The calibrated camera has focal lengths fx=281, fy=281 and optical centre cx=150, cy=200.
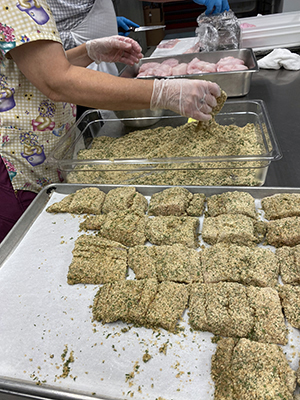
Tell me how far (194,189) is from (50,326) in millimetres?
1340

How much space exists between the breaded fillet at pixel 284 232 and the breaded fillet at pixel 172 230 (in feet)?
1.56

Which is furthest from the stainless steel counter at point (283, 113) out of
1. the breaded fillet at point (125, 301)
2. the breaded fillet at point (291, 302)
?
the breaded fillet at point (125, 301)

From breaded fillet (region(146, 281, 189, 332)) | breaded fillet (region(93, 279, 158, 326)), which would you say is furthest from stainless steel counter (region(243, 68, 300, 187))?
breaded fillet (region(93, 279, 158, 326))

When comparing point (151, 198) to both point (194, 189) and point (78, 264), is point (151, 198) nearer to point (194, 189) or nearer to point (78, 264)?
point (194, 189)

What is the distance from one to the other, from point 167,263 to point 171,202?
483 millimetres

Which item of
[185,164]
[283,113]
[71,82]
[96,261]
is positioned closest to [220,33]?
[283,113]

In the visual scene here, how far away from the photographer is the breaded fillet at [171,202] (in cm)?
203

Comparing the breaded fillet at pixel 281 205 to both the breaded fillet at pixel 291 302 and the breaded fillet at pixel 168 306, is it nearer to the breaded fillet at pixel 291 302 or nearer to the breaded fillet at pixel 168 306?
the breaded fillet at pixel 291 302

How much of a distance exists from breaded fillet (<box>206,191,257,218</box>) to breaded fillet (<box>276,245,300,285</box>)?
12.8 inches

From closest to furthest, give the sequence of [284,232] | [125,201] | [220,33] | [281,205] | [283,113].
→ [284,232] → [281,205] → [125,201] → [283,113] → [220,33]

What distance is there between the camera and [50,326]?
157 centimetres

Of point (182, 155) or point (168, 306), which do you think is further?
point (182, 155)

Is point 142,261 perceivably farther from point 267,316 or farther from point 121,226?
point 267,316

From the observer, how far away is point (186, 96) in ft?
6.72
